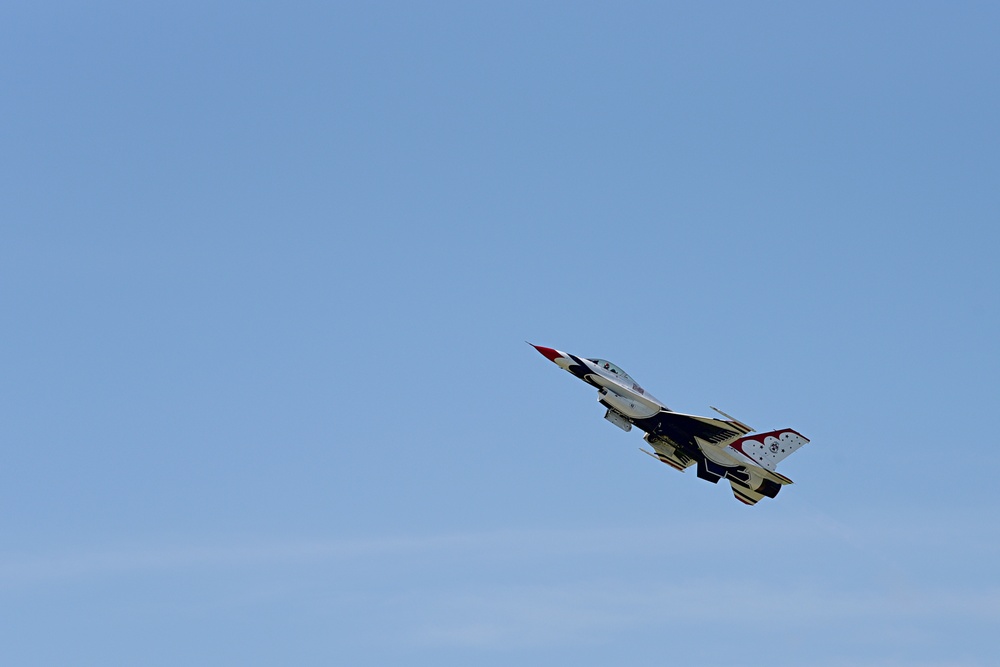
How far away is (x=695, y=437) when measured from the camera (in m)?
120

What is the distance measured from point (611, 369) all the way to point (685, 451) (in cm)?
709

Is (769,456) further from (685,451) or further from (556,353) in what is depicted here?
(556,353)

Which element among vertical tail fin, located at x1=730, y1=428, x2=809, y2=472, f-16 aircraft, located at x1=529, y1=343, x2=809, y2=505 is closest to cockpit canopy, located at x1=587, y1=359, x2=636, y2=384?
f-16 aircraft, located at x1=529, y1=343, x2=809, y2=505

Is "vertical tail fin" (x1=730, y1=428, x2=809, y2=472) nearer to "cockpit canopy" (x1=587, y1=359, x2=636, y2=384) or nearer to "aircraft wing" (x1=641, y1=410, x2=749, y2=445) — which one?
"aircraft wing" (x1=641, y1=410, x2=749, y2=445)

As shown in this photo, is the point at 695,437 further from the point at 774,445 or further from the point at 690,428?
the point at 774,445

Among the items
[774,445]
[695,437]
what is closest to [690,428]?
[695,437]

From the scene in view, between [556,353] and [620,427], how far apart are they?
6214 millimetres

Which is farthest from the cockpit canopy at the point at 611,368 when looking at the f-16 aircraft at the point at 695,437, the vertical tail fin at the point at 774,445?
the vertical tail fin at the point at 774,445

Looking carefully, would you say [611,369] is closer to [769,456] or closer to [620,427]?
[620,427]

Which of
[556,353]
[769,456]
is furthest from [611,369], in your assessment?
[769,456]

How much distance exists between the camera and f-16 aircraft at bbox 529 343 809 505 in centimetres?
11969

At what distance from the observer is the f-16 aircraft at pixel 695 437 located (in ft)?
393

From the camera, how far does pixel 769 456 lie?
121688 millimetres

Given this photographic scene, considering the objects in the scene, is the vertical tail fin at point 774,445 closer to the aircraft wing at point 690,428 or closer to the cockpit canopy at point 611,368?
the aircraft wing at point 690,428
